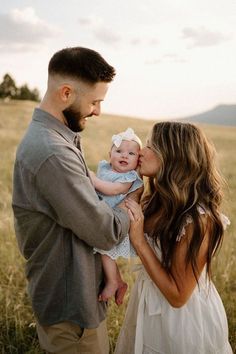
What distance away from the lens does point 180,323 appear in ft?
11.1

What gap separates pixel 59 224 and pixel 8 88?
6009 cm

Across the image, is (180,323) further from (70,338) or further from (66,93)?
(66,93)

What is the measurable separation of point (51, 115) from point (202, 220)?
1.20 m

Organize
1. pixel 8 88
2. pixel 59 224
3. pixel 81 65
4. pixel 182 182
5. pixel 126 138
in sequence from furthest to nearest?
pixel 8 88
pixel 126 138
pixel 182 182
pixel 81 65
pixel 59 224

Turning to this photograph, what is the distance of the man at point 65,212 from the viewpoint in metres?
2.69

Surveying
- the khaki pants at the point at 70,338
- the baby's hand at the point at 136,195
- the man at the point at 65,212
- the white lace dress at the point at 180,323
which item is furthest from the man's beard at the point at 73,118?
the khaki pants at the point at 70,338

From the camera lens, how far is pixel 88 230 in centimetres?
272

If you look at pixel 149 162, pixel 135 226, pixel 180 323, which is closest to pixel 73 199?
pixel 135 226

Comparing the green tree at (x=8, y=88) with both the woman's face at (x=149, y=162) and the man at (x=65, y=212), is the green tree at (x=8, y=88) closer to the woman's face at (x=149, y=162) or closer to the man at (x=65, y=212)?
the woman's face at (x=149, y=162)

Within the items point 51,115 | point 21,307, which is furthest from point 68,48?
point 21,307

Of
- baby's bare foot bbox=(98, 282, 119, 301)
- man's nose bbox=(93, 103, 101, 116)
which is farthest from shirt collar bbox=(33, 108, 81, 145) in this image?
baby's bare foot bbox=(98, 282, 119, 301)

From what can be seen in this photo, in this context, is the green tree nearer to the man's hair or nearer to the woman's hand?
the man's hair

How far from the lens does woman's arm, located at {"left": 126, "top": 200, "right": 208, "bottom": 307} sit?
10.4 ft

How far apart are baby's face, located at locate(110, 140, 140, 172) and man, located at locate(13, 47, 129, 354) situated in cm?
54
